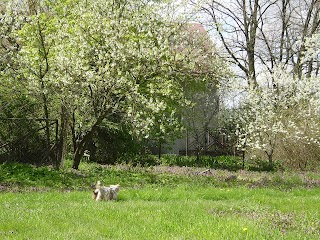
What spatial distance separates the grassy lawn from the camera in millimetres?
5562

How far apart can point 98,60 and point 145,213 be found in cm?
863

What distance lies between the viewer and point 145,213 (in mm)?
7125

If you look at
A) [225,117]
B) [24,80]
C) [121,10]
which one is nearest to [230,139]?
[225,117]

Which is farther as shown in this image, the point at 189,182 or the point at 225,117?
the point at 225,117

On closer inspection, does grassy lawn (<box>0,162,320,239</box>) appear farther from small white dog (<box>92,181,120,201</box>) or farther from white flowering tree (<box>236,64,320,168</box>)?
white flowering tree (<box>236,64,320,168</box>)

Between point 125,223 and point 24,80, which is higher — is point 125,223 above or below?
below

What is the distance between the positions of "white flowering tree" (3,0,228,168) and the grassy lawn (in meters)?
3.27

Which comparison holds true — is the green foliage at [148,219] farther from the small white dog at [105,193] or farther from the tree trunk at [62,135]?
the tree trunk at [62,135]

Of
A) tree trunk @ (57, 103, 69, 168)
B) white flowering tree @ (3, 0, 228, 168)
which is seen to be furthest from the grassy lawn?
white flowering tree @ (3, 0, 228, 168)

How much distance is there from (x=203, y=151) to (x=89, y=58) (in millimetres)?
14828

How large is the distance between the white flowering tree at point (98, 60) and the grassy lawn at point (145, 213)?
3.27 meters

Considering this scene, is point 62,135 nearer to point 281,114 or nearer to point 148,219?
point 148,219

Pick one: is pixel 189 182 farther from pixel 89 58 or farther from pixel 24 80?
pixel 24 80

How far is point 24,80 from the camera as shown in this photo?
14508 mm
